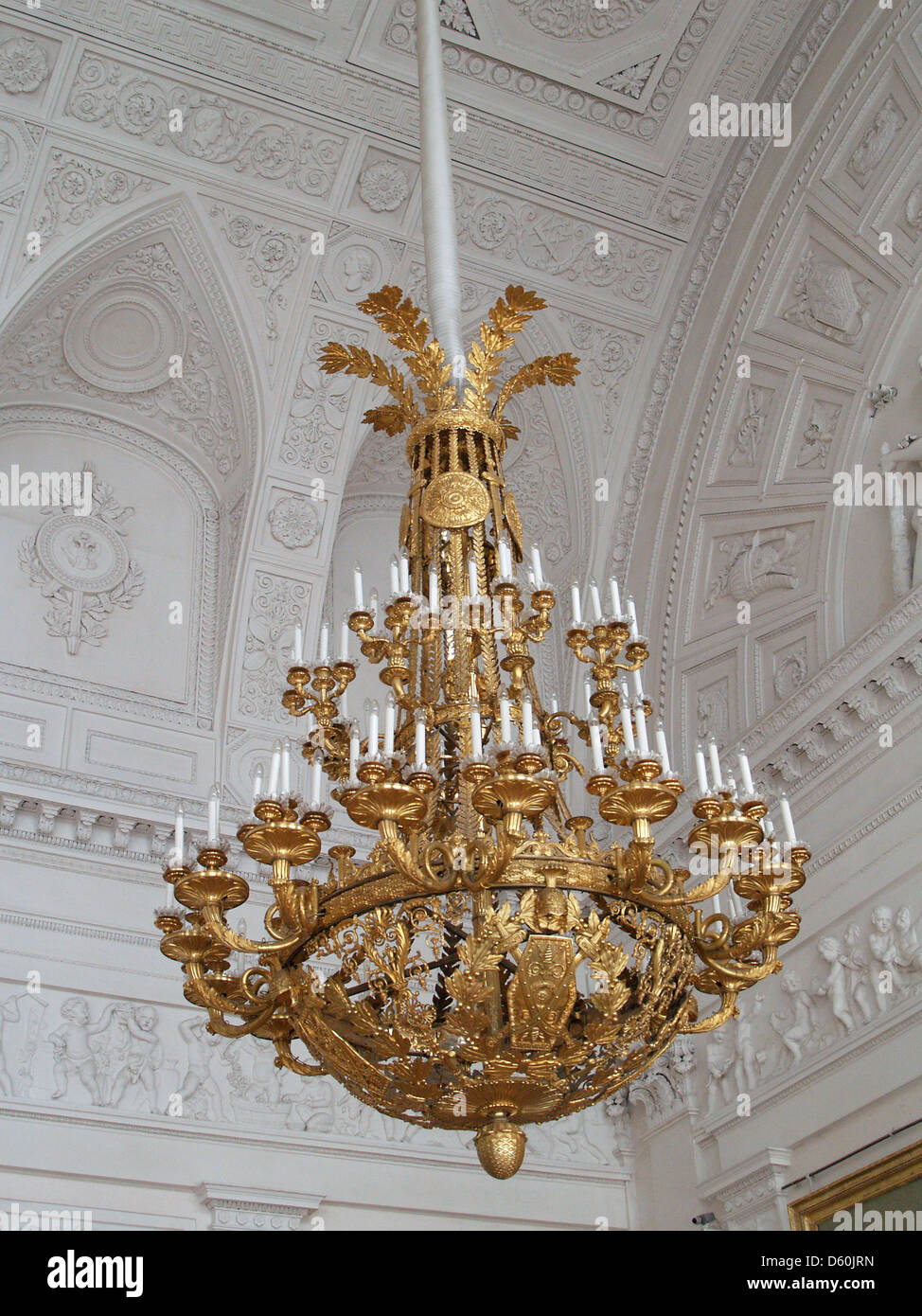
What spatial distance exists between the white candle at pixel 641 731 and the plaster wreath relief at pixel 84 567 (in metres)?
5.96

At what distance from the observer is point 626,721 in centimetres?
430

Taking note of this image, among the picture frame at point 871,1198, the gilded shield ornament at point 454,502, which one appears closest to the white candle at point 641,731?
the gilded shield ornament at point 454,502

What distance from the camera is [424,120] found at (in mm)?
6078

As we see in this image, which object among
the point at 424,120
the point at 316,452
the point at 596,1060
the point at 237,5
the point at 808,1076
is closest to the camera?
the point at 596,1060

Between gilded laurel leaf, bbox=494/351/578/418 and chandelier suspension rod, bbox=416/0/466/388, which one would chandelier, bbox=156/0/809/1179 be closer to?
gilded laurel leaf, bbox=494/351/578/418

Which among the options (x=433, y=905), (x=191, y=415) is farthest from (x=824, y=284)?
(x=433, y=905)

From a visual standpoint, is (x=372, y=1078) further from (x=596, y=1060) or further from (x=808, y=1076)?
(x=808, y=1076)

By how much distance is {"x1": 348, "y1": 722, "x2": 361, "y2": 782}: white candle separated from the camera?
3976 millimetres

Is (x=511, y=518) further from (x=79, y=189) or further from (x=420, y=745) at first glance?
(x=79, y=189)

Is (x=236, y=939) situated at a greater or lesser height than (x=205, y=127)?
lesser

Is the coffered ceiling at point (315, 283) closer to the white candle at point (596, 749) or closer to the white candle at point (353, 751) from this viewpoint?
the white candle at point (353, 751)
